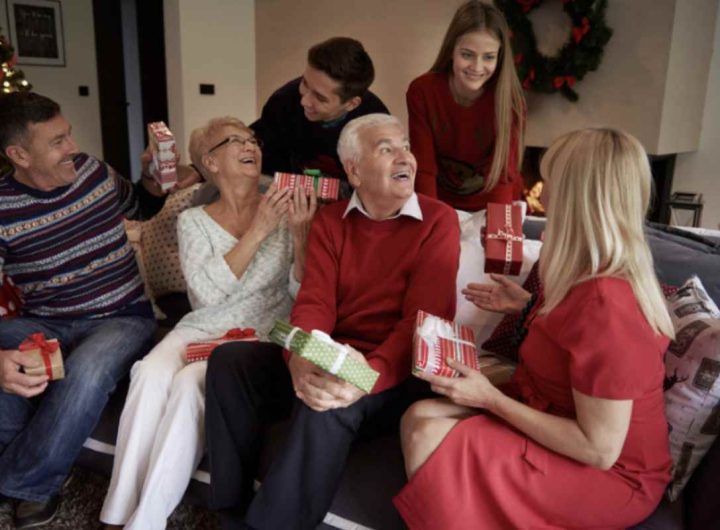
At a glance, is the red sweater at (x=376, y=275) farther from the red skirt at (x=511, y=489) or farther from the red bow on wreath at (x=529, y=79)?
the red bow on wreath at (x=529, y=79)

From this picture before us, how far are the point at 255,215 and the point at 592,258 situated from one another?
1081 millimetres

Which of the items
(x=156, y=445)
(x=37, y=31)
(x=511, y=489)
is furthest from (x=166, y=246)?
(x=37, y=31)

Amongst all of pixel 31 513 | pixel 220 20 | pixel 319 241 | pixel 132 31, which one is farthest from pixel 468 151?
pixel 132 31

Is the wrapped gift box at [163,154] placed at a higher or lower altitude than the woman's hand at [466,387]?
higher

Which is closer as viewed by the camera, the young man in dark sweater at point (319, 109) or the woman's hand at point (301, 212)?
the woman's hand at point (301, 212)

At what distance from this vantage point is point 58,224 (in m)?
2.01

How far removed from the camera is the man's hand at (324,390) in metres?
1.44

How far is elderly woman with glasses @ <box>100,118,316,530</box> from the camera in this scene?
1.69m

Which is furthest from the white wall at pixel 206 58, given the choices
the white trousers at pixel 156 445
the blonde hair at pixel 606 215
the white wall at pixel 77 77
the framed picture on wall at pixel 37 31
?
A: the blonde hair at pixel 606 215

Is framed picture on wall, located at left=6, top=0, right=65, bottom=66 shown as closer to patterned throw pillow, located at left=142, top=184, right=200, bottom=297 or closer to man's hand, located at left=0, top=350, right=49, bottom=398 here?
patterned throw pillow, located at left=142, top=184, right=200, bottom=297

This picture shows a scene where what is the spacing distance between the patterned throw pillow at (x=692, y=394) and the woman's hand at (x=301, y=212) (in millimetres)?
1027

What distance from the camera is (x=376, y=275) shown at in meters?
1.75

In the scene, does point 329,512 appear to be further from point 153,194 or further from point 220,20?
point 220,20

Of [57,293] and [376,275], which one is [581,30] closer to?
[376,275]
